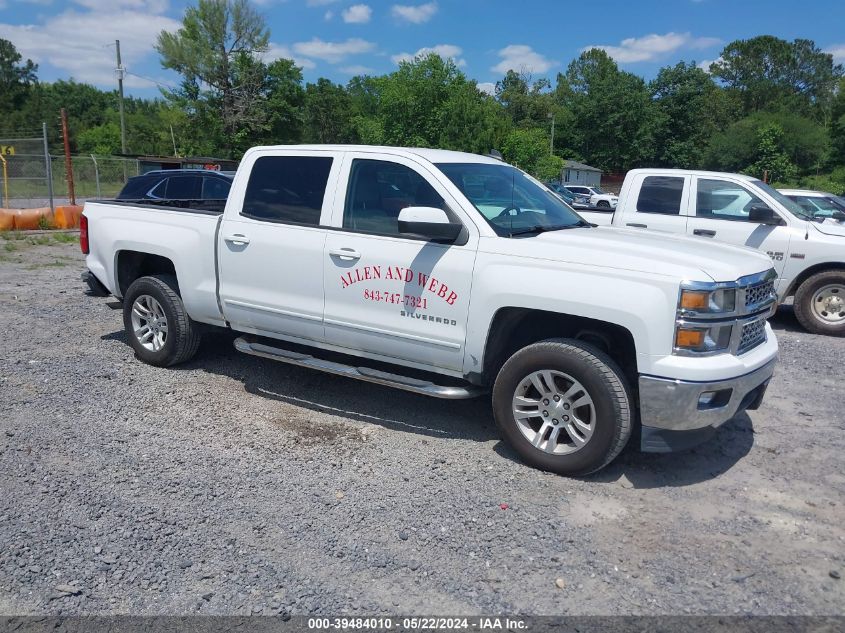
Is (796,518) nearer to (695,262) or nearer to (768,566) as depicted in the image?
(768,566)

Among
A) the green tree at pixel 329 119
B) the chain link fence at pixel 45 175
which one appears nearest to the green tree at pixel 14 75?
the green tree at pixel 329 119

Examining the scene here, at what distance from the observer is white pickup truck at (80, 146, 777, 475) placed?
390cm

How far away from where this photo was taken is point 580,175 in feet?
240

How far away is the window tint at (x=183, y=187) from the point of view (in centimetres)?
1204

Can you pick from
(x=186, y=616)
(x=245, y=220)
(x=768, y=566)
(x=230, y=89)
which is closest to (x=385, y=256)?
(x=245, y=220)

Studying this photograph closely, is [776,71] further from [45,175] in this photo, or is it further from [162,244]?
[162,244]

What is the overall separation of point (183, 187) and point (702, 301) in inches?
409

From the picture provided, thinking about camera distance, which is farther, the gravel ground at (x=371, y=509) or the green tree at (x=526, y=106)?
the green tree at (x=526, y=106)

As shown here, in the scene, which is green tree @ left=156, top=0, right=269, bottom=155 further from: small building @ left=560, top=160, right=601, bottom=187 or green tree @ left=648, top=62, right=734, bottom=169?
green tree @ left=648, top=62, right=734, bottom=169

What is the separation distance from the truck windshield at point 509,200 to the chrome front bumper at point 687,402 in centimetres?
136

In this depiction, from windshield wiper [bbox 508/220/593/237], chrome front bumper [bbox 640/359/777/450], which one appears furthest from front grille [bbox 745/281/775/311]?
windshield wiper [bbox 508/220/593/237]

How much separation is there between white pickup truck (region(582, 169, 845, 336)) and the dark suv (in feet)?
22.7

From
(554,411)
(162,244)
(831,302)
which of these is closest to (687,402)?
(554,411)

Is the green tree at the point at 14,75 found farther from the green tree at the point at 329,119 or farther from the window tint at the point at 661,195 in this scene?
the window tint at the point at 661,195
